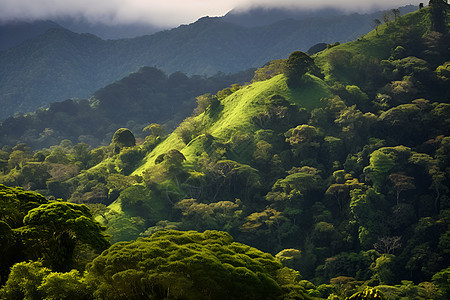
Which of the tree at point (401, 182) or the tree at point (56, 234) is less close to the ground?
the tree at point (56, 234)

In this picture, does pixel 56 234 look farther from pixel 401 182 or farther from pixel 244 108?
pixel 244 108

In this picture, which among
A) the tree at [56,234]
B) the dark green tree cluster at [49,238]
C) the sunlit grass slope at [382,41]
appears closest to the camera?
the dark green tree cluster at [49,238]

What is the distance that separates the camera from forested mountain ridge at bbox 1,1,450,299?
68125 millimetres

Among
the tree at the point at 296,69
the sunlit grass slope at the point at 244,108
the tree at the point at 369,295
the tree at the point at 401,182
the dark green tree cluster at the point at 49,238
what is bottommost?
the tree at the point at 401,182

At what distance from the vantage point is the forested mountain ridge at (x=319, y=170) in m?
68.1

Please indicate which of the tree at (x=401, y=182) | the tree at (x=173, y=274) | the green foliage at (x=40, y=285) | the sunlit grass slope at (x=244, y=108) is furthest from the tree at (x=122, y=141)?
the green foliage at (x=40, y=285)

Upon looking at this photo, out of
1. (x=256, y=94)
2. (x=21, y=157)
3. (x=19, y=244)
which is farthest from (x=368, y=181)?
(x=21, y=157)

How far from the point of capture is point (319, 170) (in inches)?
3376

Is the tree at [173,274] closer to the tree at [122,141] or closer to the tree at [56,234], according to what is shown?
the tree at [56,234]

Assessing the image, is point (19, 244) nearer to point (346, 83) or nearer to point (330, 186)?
point (330, 186)

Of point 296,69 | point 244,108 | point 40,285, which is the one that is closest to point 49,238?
point 40,285

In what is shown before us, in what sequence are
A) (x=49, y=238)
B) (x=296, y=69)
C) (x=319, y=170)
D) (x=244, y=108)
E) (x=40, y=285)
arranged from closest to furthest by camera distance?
(x=40, y=285) → (x=49, y=238) → (x=319, y=170) → (x=244, y=108) → (x=296, y=69)

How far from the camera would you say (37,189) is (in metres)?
104

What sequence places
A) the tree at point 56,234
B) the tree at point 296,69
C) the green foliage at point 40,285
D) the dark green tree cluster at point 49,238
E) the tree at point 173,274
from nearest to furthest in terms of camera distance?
the tree at point 173,274 < the green foliage at point 40,285 < the dark green tree cluster at point 49,238 < the tree at point 56,234 < the tree at point 296,69
